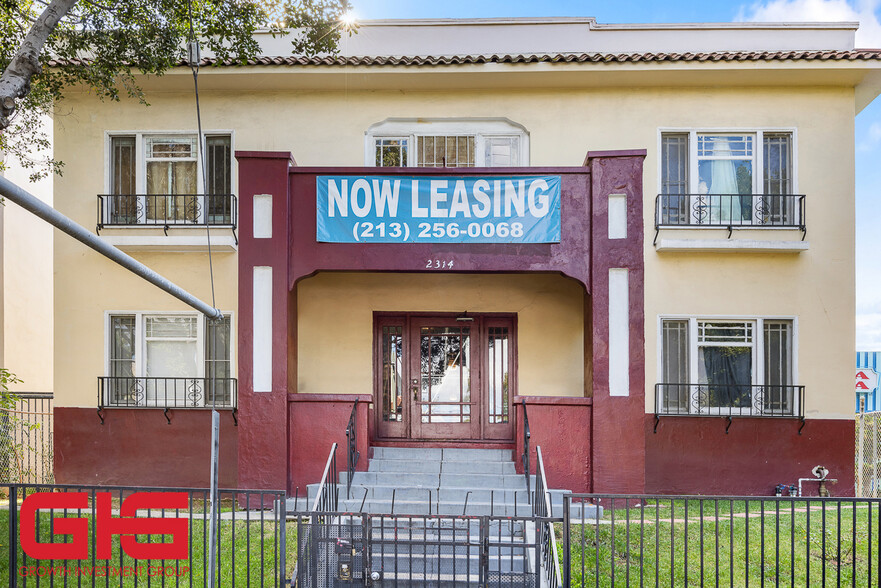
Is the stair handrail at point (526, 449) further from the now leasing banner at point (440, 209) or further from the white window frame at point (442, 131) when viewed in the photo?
the white window frame at point (442, 131)

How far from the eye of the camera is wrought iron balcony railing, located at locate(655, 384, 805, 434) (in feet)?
33.6

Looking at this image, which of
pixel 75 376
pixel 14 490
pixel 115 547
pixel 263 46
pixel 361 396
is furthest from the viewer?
pixel 263 46

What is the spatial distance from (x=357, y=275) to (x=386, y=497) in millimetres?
3918

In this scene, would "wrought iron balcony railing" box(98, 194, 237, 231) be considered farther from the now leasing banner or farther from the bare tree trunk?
the bare tree trunk

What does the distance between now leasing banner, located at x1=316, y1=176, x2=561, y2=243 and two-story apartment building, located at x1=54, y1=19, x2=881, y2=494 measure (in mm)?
734

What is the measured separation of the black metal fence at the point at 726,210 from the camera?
34.1 ft

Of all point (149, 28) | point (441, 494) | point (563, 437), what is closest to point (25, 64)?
point (149, 28)

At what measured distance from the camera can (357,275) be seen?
10.8m

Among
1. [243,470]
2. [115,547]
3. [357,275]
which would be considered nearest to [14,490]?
[115,547]

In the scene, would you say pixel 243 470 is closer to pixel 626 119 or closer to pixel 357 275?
pixel 357 275

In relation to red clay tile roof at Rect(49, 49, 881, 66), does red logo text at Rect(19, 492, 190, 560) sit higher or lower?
lower

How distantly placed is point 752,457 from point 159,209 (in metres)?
11.1

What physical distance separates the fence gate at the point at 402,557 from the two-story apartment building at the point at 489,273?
2.55 metres

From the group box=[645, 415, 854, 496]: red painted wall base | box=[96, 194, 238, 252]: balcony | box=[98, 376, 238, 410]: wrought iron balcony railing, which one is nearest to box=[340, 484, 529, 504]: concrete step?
box=[645, 415, 854, 496]: red painted wall base
